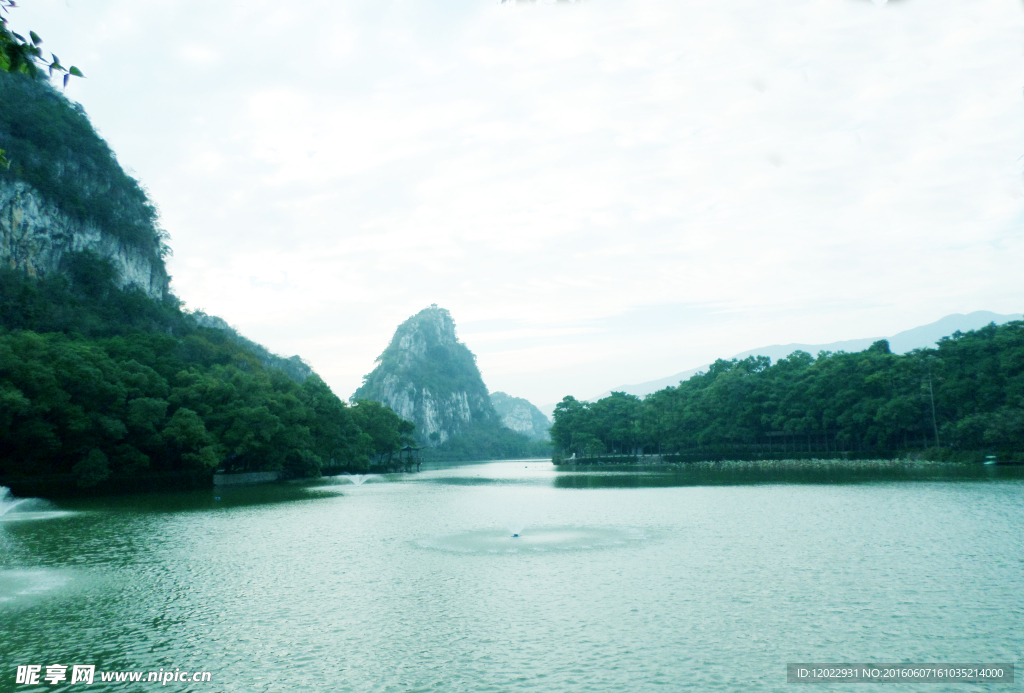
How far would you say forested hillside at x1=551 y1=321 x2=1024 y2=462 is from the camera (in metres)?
63.0

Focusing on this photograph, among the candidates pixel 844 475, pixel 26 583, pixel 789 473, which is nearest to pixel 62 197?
pixel 26 583

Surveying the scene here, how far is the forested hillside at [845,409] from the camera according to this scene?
63.0 meters

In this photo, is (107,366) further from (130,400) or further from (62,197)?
(62,197)

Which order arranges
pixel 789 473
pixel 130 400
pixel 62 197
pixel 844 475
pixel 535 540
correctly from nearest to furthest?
pixel 535 540 < pixel 130 400 < pixel 844 475 < pixel 789 473 < pixel 62 197

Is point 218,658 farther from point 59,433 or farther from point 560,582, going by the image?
point 59,433

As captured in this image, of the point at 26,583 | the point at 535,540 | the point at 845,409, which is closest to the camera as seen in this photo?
the point at 26,583

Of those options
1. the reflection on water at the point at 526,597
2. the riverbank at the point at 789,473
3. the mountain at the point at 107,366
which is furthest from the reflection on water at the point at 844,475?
the mountain at the point at 107,366

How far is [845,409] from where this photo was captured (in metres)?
78.5

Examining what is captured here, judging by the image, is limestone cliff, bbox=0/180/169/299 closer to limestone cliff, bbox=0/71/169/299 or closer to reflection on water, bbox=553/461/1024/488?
limestone cliff, bbox=0/71/169/299

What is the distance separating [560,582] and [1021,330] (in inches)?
2719

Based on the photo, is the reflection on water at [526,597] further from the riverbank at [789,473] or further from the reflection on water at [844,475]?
the riverbank at [789,473]

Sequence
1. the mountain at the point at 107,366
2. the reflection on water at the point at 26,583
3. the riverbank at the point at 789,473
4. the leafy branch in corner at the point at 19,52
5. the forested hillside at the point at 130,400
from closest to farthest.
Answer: the leafy branch in corner at the point at 19,52
the reflection on water at the point at 26,583
the forested hillside at the point at 130,400
the mountain at the point at 107,366
the riverbank at the point at 789,473

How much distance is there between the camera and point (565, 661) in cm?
1142

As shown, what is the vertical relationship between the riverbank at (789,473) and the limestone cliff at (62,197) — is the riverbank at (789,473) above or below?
below
